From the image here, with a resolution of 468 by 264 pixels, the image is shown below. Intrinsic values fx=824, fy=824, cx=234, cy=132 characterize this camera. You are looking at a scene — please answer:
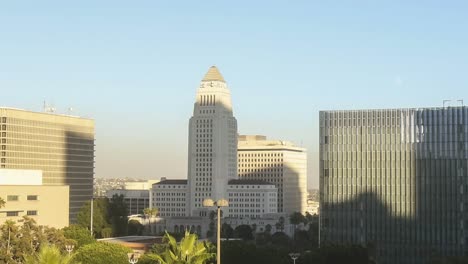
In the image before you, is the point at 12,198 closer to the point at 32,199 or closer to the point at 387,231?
the point at 32,199

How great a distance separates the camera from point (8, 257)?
91562mm

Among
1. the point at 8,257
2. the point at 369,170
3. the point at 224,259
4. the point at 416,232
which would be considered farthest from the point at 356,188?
the point at 8,257

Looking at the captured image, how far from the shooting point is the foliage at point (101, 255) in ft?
334

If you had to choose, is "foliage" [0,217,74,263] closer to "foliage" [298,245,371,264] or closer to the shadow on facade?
"foliage" [298,245,371,264]

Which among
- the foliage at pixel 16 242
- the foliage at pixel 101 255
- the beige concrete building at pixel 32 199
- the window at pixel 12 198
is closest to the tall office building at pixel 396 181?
the beige concrete building at pixel 32 199

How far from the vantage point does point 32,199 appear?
147 m

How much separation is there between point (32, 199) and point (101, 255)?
48.5m

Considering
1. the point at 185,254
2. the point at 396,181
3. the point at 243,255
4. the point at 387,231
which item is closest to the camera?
the point at 185,254

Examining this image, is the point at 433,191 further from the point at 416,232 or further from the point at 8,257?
the point at 8,257

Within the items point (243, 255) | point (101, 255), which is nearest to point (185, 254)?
point (243, 255)

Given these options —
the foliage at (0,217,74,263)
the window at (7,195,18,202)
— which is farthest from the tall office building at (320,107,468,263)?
the foliage at (0,217,74,263)

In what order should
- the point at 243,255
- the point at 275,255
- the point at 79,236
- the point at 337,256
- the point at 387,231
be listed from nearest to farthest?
1. the point at 243,255
2. the point at 275,255
3. the point at 337,256
4. the point at 79,236
5. the point at 387,231

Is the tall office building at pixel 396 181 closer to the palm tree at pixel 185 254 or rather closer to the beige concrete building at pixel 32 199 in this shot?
the beige concrete building at pixel 32 199

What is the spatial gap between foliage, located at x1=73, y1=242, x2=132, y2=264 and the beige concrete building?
A: 3895 centimetres
